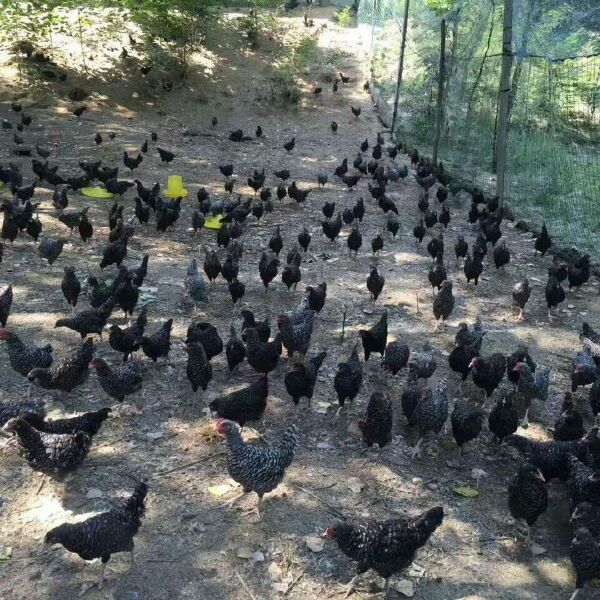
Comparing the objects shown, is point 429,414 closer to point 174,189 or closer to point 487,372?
point 487,372

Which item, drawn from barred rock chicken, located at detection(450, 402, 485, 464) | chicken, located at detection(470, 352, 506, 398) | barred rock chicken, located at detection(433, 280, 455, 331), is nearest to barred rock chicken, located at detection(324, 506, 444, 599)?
barred rock chicken, located at detection(450, 402, 485, 464)

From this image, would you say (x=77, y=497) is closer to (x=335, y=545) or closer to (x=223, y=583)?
(x=223, y=583)

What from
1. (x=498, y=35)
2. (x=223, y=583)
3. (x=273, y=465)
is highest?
(x=498, y=35)

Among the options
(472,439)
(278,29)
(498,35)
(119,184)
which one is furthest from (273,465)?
(278,29)

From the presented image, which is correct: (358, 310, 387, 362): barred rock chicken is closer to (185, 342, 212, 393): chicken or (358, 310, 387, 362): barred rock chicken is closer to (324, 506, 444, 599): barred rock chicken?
(185, 342, 212, 393): chicken

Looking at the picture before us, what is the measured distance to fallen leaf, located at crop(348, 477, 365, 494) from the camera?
6.15m

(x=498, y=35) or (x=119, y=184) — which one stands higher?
(x=498, y=35)

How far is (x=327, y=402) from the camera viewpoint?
761 centimetres

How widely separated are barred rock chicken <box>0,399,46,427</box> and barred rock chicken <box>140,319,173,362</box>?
1.52 meters

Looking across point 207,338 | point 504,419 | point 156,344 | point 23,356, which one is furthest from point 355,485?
point 23,356

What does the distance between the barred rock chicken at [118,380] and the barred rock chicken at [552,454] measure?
4138 millimetres

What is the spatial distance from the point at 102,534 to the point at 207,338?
3317mm

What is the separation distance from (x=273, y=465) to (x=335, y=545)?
2.86 ft

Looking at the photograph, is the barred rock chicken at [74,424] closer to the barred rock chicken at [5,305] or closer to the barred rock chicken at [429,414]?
the barred rock chicken at [5,305]
